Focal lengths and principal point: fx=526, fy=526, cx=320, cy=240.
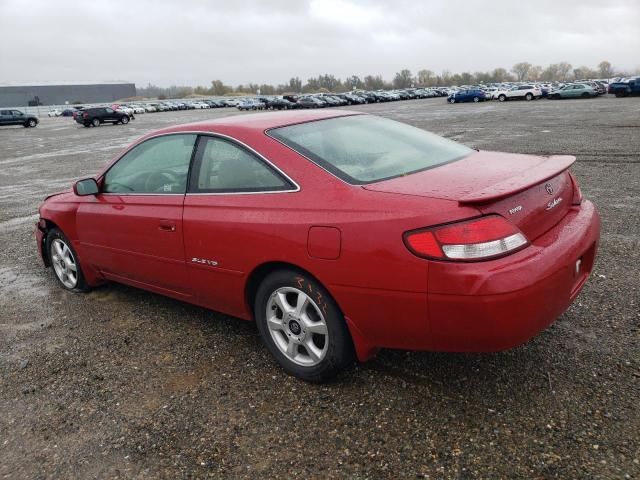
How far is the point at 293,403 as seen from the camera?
2.92 m

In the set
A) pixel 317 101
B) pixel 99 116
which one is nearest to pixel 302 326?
pixel 99 116

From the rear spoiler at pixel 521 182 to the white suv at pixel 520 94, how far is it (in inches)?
1883

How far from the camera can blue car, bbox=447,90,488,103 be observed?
48.8 meters

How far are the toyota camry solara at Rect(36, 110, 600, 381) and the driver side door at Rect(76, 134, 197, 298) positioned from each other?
0.02 meters

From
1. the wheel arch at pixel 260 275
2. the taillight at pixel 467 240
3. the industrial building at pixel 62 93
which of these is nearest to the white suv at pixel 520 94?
the wheel arch at pixel 260 275

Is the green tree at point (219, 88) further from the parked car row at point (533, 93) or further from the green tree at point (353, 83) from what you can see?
the parked car row at point (533, 93)

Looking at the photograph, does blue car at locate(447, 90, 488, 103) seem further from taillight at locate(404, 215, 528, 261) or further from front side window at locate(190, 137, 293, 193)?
taillight at locate(404, 215, 528, 261)

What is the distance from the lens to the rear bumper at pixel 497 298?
2.33 meters

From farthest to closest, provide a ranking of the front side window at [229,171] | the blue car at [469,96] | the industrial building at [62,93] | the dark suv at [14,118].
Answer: the industrial building at [62,93] < the blue car at [469,96] < the dark suv at [14,118] < the front side window at [229,171]

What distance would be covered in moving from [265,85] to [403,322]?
15377cm

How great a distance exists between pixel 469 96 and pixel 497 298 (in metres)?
50.4

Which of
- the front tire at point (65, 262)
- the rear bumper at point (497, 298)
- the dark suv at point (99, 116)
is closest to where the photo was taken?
the rear bumper at point (497, 298)

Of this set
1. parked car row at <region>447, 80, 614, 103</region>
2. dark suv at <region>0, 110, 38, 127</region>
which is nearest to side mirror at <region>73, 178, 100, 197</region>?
parked car row at <region>447, 80, 614, 103</region>

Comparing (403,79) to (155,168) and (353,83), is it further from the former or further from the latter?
(155,168)
